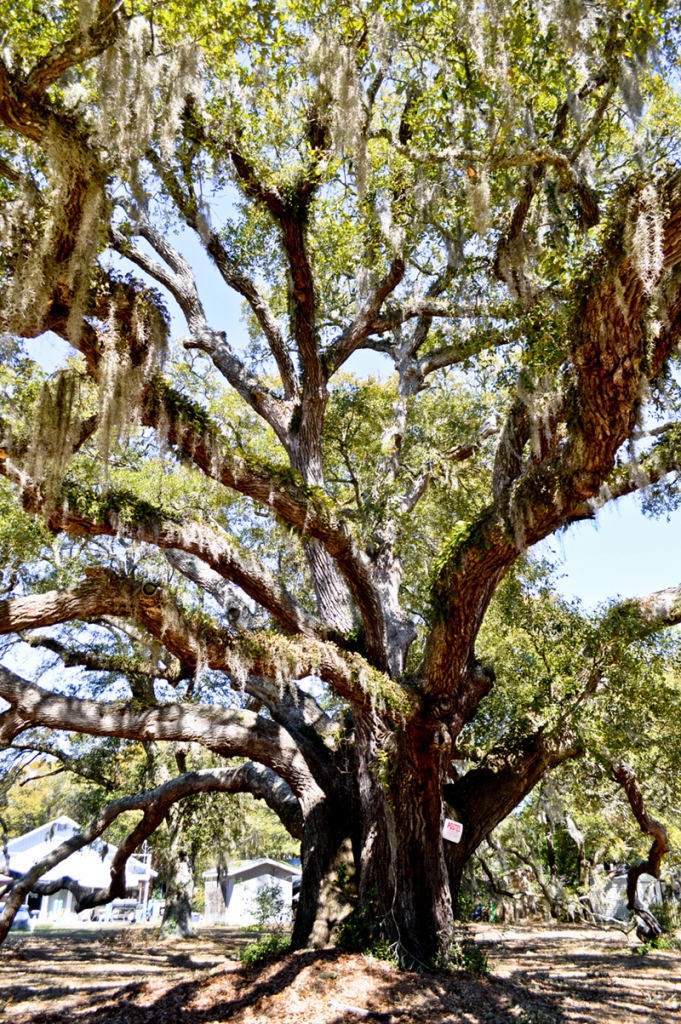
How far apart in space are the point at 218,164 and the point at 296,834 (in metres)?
7.54

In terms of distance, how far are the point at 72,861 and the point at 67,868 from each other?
0.30m

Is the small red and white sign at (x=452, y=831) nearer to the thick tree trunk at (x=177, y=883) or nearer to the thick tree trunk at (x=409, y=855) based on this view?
the thick tree trunk at (x=409, y=855)

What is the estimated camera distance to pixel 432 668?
5.71m

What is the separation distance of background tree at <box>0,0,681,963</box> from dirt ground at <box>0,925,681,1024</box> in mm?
643

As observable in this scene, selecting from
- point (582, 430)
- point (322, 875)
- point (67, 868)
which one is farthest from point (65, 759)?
point (67, 868)

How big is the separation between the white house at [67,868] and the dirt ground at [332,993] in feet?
53.6

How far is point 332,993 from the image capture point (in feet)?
16.4

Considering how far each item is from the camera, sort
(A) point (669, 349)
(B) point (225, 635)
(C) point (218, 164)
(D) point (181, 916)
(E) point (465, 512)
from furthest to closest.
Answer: (D) point (181, 916) < (E) point (465, 512) < (C) point (218, 164) < (B) point (225, 635) < (A) point (669, 349)

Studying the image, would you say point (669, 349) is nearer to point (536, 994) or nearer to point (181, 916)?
point (536, 994)

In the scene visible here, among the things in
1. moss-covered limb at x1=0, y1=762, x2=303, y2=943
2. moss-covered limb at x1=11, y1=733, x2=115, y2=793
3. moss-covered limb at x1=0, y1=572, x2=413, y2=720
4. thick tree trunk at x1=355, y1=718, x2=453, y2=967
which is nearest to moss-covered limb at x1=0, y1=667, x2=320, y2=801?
moss-covered limb at x1=0, y1=762, x2=303, y2=943

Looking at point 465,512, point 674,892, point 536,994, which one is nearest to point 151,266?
point 465,512

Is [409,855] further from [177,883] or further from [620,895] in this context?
[620,895]

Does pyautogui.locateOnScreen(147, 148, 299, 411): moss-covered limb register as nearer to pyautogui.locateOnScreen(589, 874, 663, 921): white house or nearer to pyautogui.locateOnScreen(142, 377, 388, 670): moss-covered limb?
pyautogui.locateOnScreen(142, 377, 388, 670): moss-covered limb

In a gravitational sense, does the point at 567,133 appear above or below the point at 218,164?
below
